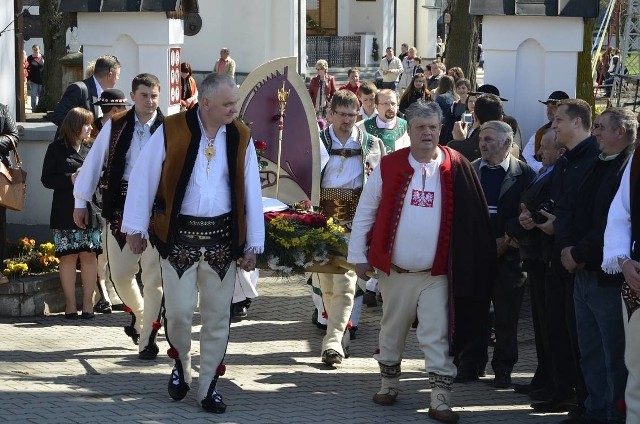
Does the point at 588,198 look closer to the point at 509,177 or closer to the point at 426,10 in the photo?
the point at 509,177

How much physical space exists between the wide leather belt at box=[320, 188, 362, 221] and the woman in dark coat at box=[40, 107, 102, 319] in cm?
198

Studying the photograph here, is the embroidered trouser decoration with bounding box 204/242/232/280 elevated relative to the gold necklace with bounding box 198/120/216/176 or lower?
lower

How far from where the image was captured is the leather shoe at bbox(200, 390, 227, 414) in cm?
702

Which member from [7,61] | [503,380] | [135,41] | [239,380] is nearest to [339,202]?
[239,380]

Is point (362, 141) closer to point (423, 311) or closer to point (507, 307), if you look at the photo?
point (507, 307)

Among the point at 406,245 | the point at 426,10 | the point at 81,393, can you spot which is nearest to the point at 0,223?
the point at 81,393

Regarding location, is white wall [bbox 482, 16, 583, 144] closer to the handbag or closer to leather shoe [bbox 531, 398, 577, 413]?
the handbag

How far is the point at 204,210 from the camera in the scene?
698 cm

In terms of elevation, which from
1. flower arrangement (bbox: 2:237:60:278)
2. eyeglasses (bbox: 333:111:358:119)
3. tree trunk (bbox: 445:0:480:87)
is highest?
tree trunk (bbox: 445:0:480:87)

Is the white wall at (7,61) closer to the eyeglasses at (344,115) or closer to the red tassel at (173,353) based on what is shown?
the eyeglasses at (344,115)

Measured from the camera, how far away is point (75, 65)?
15.6 m

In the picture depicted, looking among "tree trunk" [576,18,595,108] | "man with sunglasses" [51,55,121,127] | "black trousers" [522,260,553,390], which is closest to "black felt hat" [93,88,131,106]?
"man with sunglasses" [51,55,121,127]

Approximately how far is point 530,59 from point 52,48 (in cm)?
1329

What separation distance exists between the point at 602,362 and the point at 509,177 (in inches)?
60.4
